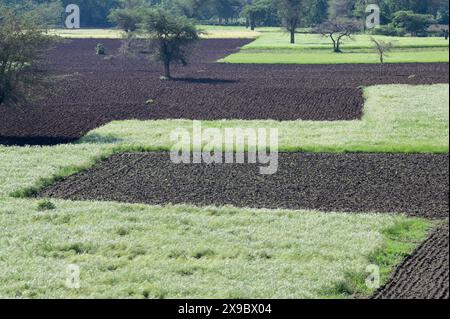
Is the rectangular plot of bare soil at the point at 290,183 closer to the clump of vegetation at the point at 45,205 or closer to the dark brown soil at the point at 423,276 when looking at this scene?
the clump of vegetation at the point at 45,205

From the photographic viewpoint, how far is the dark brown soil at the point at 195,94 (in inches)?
2255

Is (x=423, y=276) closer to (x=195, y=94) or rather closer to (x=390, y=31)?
(x=195, y=94)

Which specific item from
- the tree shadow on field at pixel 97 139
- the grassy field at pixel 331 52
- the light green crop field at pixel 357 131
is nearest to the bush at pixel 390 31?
the grassy field at pixel 331 52

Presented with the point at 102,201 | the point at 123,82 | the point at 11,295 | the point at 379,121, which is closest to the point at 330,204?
the point at 102,201

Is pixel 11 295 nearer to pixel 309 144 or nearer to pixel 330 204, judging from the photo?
pixel 330 204

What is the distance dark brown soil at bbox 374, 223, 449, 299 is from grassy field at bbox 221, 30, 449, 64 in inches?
2956

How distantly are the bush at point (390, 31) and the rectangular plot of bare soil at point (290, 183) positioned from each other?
101989 millimetres

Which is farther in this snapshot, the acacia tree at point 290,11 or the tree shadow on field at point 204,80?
the acacia tree at point 290,11

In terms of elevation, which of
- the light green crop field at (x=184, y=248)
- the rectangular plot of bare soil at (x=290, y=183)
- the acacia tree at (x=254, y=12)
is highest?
the light green crop field at (x=184, y=248)

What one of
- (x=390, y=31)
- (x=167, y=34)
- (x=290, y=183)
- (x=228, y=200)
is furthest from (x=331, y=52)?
(x=228, y=200)

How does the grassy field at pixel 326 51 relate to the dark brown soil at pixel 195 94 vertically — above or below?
below

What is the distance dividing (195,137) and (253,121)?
731cm

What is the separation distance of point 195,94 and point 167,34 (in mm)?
14210

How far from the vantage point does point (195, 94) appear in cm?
7138
